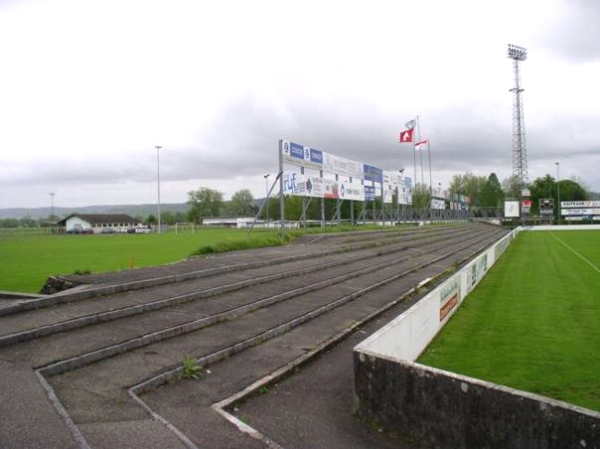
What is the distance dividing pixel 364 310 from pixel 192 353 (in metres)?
5.02

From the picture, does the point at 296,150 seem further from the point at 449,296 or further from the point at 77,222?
the point at 77,222

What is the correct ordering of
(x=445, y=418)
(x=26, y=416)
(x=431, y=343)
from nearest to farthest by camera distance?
(x=26, y=416)
(x=445, y=418)
(x=431, y=343)

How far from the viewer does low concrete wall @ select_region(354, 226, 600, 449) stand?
12.6 ft

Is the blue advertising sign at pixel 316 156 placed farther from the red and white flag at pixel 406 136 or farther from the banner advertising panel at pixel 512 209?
the banner advertising panel at pixel 512 209

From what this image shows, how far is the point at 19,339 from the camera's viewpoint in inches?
245

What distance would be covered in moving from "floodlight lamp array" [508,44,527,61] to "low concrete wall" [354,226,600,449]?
8472 centimetres

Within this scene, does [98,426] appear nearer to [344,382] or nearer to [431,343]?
[344,382]

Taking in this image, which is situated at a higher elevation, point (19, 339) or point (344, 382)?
point (19, 339)

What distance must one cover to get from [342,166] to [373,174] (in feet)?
23.9

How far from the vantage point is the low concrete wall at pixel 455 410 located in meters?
3.84

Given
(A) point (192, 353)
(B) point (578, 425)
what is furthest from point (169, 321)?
→ (B) point (578, 425)

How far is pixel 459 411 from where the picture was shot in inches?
174

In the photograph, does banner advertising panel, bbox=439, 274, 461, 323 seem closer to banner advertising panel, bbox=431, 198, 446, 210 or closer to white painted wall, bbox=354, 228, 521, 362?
white painted wall, bbox=354, 228, 521, 362

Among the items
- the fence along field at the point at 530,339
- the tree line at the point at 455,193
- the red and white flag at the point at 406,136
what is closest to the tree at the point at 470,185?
the tree line at the point at 455,193
